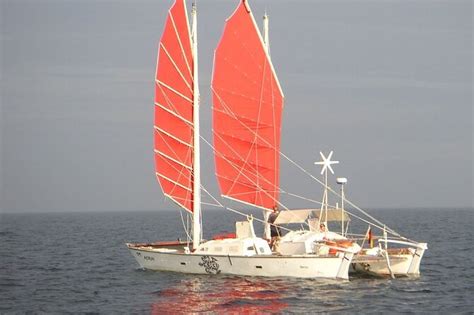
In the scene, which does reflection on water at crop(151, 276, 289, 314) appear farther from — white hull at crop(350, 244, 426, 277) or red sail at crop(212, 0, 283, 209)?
red sail at crop(212, 0, 283, 209)

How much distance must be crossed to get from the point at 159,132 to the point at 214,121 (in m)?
3.38

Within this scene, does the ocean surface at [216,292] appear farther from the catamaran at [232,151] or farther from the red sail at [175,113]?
the red sail at [175,113]

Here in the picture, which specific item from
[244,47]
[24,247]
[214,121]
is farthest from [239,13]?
[24,247]

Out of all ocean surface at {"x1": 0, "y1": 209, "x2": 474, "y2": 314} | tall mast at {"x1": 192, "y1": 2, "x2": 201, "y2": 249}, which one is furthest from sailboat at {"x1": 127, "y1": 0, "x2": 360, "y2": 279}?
ocean surface at {"x1": 0, "y1": 209, "x2": 474, "y2": 314}

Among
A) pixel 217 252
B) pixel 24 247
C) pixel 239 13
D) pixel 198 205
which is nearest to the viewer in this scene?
pixel 217 252

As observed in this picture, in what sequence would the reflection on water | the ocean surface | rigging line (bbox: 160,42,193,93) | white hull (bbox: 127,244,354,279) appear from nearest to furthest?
the reflection on water
the ocean surface
white hull (bbox: 127,244,354,279)
rigging line (bbox: 160,42,193,93)

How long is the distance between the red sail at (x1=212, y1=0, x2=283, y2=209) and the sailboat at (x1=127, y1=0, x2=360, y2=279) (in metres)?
0.06

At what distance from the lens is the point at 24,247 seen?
7706cm

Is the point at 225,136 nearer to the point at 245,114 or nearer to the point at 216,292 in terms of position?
the point at 245,114

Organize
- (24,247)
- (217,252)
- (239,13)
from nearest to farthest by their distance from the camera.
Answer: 1. (217,252)
2. (239,13)
3. (24,247)

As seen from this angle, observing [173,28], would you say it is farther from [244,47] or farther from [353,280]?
[353,280]

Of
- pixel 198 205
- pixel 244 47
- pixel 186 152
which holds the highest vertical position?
pixel 244 47

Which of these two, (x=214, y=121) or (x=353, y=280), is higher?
(x=214, y=121)

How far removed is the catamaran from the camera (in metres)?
45.2
